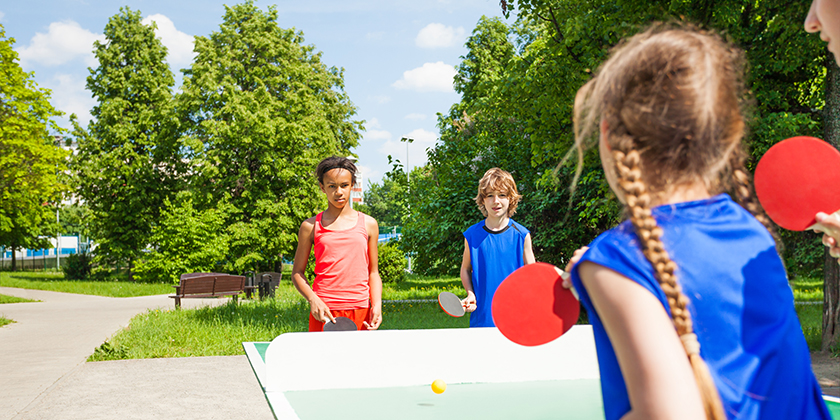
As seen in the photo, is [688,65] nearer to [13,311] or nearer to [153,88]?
[13,311]

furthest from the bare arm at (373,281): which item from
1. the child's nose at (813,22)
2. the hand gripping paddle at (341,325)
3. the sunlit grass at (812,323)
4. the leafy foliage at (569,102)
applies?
the sunlit grass at (812,323)

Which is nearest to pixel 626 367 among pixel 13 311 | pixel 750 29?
pixel 750 29

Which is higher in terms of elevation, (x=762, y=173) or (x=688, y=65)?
(x=688, y=65)

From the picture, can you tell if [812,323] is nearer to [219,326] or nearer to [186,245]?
[219,326]

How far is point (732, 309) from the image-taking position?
1.01 metres

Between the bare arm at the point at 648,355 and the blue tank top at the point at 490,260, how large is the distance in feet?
10.5

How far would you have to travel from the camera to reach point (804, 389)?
41.6 inches

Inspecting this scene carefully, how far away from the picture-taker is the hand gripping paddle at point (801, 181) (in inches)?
64.2

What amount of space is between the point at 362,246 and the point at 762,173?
114 inches

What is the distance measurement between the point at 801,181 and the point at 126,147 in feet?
102

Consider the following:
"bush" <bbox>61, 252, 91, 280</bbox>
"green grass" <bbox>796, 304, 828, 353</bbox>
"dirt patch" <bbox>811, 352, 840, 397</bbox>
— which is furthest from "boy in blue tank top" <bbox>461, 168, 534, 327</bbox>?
"bush" <bbox>61, 252, 91, 280</bbox>

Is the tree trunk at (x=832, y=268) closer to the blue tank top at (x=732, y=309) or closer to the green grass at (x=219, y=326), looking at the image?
the green grass at (x=219, y=326)

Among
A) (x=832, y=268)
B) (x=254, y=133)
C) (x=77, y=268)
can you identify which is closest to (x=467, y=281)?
(x=832, y=268)

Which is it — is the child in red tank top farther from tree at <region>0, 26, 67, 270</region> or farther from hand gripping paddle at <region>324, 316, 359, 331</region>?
tree at <region>0, 26, 67, 270</region>
